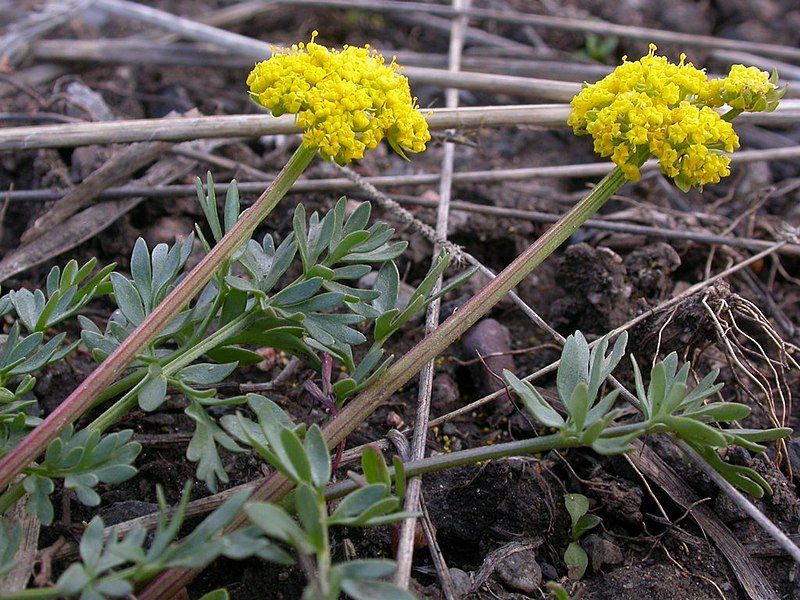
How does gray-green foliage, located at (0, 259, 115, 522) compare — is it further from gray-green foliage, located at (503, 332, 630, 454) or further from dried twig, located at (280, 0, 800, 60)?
dried twig, located at (280, 0, 800, 60)

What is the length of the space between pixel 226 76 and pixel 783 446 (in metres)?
3.85

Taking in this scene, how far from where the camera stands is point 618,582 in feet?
8.77

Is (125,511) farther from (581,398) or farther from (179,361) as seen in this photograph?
(581,398)

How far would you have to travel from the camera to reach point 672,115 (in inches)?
98.3

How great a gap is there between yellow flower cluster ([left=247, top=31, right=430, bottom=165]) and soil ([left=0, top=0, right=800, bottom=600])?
110 cm

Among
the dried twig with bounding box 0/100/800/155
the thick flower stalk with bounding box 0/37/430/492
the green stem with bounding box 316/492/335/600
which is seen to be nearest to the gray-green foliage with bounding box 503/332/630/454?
the green stem with bounding box 316/492/335/600

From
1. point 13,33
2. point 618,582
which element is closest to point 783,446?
point 618,582

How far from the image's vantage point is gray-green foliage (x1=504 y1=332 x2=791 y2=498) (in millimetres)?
2287

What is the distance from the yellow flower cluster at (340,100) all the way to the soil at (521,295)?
110 cm

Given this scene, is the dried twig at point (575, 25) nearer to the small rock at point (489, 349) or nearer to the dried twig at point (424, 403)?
the dried twig at point (424, 403)

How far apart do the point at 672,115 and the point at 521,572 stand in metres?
1.48

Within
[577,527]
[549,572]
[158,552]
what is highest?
[158,552]

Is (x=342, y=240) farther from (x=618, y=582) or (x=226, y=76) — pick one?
(x=226, y=76)

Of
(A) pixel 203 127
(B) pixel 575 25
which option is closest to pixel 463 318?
(A) pixel 203 127
